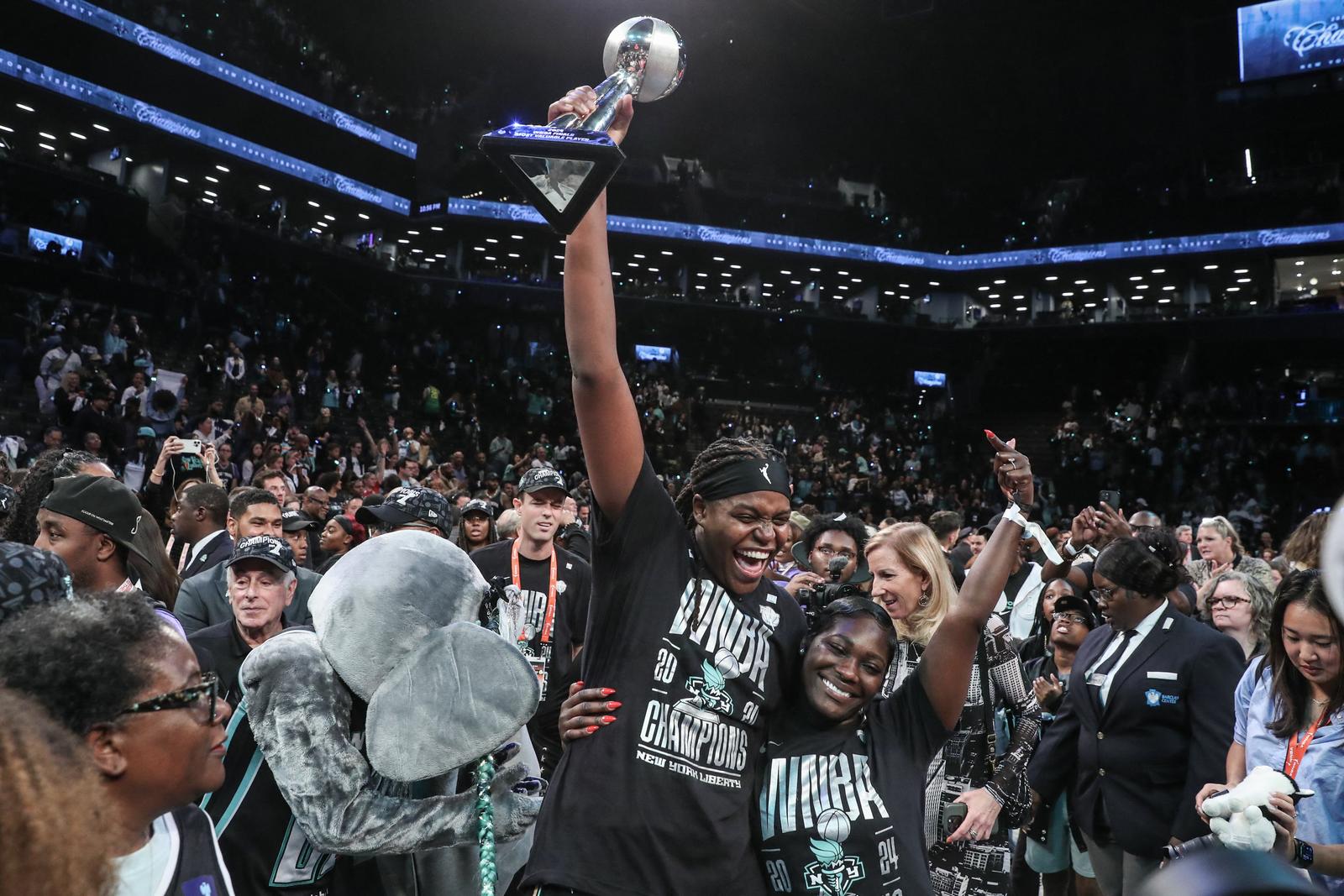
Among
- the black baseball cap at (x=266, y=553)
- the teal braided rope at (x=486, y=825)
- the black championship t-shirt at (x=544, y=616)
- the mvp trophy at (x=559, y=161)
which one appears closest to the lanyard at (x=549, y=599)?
the black championship t-shirt at (x=544, y=616)

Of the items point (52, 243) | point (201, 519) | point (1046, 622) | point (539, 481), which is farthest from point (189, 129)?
point (1046, 622)

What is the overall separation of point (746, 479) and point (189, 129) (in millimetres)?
29741

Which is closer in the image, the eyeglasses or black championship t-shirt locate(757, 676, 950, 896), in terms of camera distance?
the eyeglasses

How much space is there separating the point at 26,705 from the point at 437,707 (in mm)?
843

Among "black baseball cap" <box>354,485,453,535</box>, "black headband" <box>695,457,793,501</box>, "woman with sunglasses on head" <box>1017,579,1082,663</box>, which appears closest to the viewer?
"black headband" <box>695,457,793,501</box>

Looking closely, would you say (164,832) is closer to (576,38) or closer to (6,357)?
(6,357)

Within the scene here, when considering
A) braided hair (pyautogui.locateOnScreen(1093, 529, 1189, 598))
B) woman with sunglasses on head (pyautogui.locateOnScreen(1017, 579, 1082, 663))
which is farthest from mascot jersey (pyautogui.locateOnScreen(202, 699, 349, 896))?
woman with sunglasses on head (pyautogui.locateOnScreen(1017, 579, 1082, 663))

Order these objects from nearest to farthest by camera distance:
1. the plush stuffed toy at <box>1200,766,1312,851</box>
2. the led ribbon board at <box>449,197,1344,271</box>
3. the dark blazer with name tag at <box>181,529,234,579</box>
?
the plush stuffed toy at <box>1200,766,1312,851</box>, the dark blazer with name tag at <box>181,529,234,579</box>, the led ribbon board at <box>449,197,1344,271</box>

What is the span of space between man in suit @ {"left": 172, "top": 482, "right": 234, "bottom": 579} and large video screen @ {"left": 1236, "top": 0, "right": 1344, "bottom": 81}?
123 feet

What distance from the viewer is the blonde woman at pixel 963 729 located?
12.4 feet

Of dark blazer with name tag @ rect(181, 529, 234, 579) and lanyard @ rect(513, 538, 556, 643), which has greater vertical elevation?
dark blazer with name tag @ rect(181, 529, 234, 579)

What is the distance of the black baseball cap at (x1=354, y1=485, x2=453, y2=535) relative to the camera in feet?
15.4

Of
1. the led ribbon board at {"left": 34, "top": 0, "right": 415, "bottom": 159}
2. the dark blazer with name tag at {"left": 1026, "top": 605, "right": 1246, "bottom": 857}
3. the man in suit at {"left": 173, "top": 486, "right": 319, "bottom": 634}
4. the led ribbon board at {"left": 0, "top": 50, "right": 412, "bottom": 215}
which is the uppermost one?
the led ribbon board at {"left": 34, "top": 0, "right": 415, "bottom": 159}

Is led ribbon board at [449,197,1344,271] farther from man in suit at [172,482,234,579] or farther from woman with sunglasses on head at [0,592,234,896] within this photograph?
woman with sunglasses on head at [0,592,234,896]
